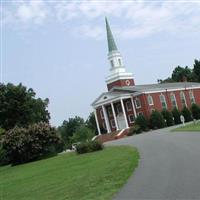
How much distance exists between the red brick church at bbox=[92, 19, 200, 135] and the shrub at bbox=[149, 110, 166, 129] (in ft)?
9.21

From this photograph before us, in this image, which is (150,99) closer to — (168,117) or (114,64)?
(168,117)

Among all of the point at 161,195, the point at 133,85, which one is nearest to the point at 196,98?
the point at 133,85

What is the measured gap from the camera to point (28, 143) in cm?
4584

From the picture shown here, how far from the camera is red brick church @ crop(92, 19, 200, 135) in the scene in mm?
67312

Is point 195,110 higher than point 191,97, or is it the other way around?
point 191,97

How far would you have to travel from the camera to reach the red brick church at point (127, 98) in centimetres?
6731

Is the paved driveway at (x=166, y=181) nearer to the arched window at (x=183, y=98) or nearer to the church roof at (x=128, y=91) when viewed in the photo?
the church roof at (x=128, y=91)

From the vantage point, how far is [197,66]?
101 meters

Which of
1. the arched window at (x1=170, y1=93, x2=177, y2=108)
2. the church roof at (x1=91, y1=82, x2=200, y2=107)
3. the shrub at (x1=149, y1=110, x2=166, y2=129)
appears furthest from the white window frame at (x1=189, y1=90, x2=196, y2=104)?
the shrub at (x1=149, y1=110, x2=166, y2=129)

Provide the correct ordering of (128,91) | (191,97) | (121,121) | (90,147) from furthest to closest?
1. (191,97)
2. (121,121)
3. (128,91)
4. (90,147)

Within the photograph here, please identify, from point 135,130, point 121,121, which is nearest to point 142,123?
point 135,130

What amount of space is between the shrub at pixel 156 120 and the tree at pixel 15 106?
1699 cm

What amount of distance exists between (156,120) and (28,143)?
71.5 ft

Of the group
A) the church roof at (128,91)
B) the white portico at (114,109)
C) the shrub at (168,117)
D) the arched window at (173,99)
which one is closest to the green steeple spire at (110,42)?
the church roof at (128,91)
